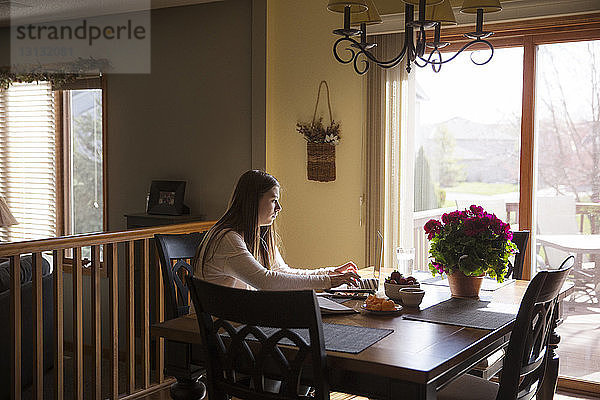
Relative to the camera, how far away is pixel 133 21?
19.1 ft

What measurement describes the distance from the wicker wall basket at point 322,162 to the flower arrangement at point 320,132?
0.03 metres

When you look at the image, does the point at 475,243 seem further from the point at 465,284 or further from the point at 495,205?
the point at 495,205

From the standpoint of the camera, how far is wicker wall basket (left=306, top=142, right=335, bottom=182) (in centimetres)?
474

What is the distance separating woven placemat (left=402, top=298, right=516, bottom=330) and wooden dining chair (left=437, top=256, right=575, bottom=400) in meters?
0.12

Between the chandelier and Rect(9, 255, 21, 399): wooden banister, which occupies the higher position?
the chandelier

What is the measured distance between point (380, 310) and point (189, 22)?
360 cm

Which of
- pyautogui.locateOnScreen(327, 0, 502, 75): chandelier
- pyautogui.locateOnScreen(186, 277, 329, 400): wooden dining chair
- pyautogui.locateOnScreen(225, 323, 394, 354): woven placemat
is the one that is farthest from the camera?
pyautogui.locateOnScreen(327, 0, 502, 75): chandelier

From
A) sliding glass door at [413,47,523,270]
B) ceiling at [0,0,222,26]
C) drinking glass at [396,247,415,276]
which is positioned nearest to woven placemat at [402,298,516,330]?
drinking glass at [396,247,415,276]

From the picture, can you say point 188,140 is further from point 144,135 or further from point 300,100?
point 300,100

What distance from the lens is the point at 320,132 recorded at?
4773 millimetres

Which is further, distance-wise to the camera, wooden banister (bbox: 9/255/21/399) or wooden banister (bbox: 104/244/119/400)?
wooden banister (bbox: 104/244/119/400)

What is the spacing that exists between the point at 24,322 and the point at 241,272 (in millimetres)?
2226

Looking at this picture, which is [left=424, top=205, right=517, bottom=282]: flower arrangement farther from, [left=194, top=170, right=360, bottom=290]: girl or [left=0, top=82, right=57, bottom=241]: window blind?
[left=0, top=82, right=57, bottom=241]: window blind

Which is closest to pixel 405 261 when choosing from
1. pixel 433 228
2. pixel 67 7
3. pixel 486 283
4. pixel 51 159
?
pixel 433 228
